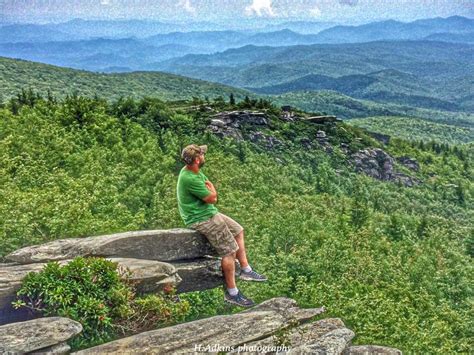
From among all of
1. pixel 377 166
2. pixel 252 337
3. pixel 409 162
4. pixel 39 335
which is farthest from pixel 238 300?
pixel 409 162

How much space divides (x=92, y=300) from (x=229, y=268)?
3.97 m

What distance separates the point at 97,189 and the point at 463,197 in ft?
230

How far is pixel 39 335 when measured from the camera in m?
10.4

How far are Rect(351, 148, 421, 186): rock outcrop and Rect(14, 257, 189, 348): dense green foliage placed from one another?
55034 millimetres

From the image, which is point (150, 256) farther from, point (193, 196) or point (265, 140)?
point (265, 140)

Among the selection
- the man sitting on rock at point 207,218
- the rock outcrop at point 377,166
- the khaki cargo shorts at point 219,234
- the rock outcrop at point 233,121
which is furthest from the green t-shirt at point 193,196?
the rock outcrop at point 377,166

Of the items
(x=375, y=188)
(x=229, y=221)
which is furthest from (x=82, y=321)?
(x=375, y=188)

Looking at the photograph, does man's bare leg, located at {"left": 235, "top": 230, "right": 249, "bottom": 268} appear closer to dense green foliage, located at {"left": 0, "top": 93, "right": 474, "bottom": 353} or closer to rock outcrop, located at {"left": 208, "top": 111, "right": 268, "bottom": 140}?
dense green foliage, located at {"left": 0, "top": 93, "right": 474, "bottom": 353}

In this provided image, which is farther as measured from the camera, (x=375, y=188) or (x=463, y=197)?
(x=463, y=197)

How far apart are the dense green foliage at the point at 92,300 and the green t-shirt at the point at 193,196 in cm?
252

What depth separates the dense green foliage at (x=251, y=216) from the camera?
709 inches

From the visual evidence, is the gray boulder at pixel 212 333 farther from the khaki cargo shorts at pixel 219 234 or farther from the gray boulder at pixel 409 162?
the gray boulder at pixel 409 162

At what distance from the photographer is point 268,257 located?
21312mm

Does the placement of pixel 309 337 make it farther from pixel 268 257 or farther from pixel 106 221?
pixel 106 221
